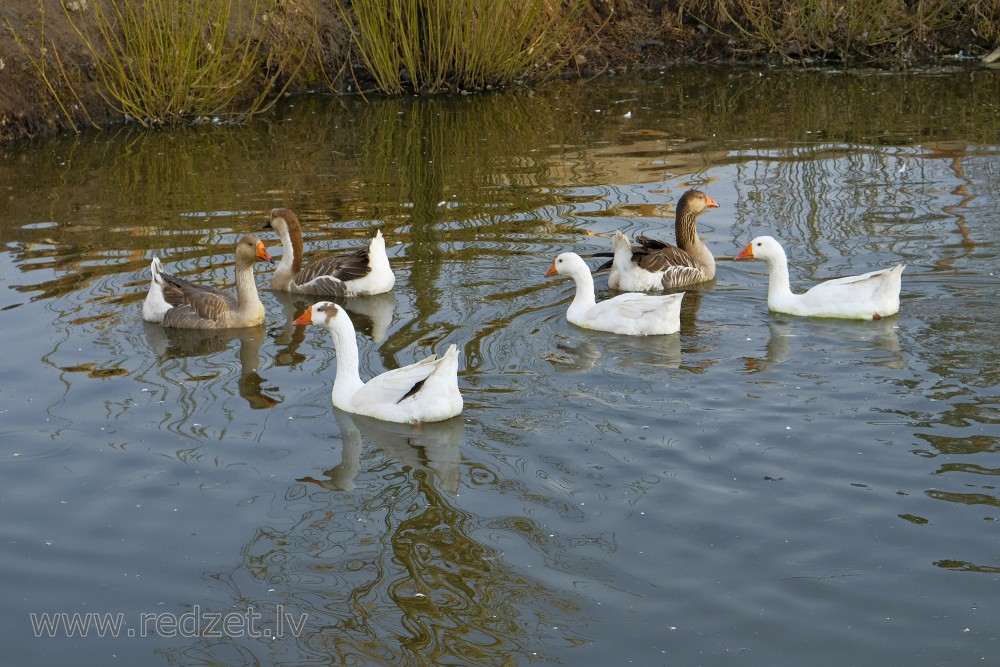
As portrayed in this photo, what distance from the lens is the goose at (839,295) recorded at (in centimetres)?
1004

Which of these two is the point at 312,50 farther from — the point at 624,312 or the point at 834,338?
the point at 834,338

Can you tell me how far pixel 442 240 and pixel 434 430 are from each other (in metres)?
4.92

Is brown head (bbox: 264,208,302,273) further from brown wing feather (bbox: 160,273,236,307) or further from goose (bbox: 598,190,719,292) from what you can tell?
goose (bbox: 598,190,719,292)

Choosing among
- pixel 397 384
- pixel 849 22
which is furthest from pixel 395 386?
pixel 849 22

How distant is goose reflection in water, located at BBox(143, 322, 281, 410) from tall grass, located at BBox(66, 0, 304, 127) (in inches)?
328

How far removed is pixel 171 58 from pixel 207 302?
29.5ft

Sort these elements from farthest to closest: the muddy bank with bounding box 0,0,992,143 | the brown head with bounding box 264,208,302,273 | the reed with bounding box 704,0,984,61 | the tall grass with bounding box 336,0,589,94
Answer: the reed with bounding box 704,0,984,61
the tall grass with bounding box 336,0,589,94
the muddy bank with bounding box 0,0,992,143
the brown head with bounding box 264,208,302,273

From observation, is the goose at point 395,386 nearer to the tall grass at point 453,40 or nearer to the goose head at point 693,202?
the goose head at point 693,202

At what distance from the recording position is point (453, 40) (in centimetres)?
2097

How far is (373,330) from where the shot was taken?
433 inches

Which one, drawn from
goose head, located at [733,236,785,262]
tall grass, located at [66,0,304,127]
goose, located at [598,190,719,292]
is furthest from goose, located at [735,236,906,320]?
tall grass, located at [66,0,304,127]

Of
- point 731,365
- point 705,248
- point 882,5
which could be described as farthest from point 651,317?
point 882,5

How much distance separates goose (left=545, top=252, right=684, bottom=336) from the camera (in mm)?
10047

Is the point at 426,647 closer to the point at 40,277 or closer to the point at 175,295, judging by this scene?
the point at 175,295
